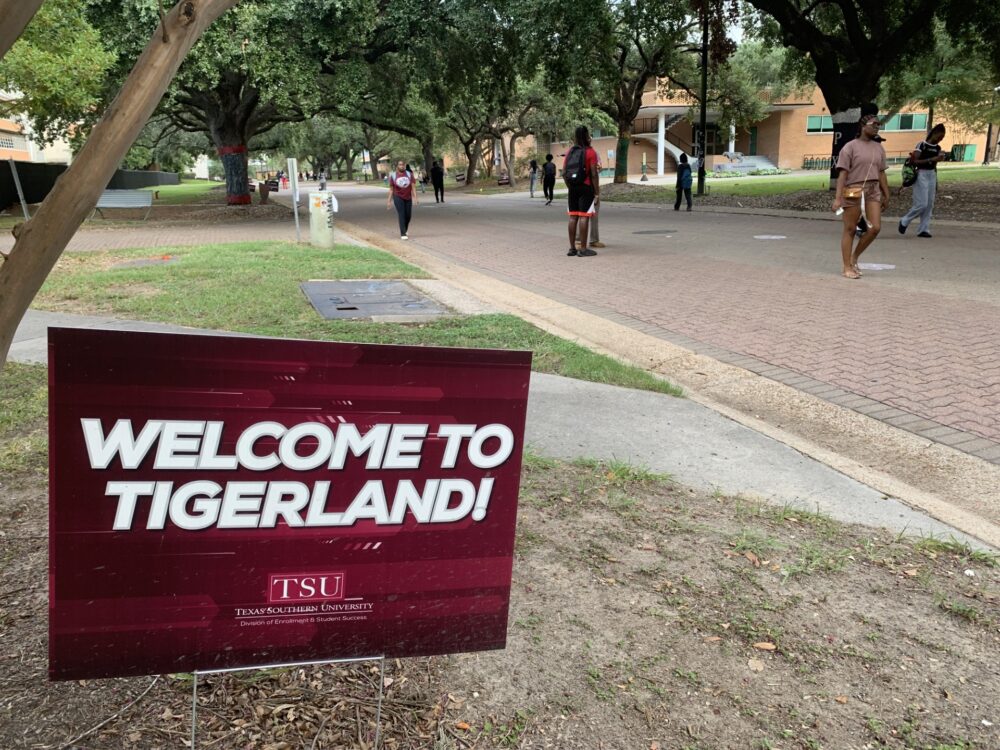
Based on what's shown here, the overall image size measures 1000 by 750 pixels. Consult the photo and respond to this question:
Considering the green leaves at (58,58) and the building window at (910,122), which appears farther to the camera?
the building window at (910,122)

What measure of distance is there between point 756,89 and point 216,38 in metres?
46.6

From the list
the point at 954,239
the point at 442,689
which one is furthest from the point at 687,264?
the point at 442,689

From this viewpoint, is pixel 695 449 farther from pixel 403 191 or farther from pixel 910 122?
pixel 910 122

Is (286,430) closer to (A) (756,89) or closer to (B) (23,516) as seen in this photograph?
(B) (23,516)

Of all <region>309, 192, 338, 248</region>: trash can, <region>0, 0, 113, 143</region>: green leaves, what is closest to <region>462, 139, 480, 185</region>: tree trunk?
<region>0, 0, 113, 143</region>: green leaves

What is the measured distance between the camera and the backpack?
39.2 ft

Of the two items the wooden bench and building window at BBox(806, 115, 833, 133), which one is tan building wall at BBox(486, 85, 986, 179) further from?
the wooden bench

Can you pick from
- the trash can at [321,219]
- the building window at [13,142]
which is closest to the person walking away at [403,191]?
the trash can at [321,219]

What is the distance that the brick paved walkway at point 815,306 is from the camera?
550cm

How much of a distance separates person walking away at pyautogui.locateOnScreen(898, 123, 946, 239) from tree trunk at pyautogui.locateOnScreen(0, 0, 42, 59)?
13.4 metres

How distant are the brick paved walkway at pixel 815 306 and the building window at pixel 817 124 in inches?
1994

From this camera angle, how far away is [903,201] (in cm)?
1995

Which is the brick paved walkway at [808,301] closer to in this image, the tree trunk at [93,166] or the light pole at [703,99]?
the tree trunk at [93,166]

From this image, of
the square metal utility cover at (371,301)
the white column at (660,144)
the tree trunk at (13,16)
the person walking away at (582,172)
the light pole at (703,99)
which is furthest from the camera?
the white column at (660,144)
